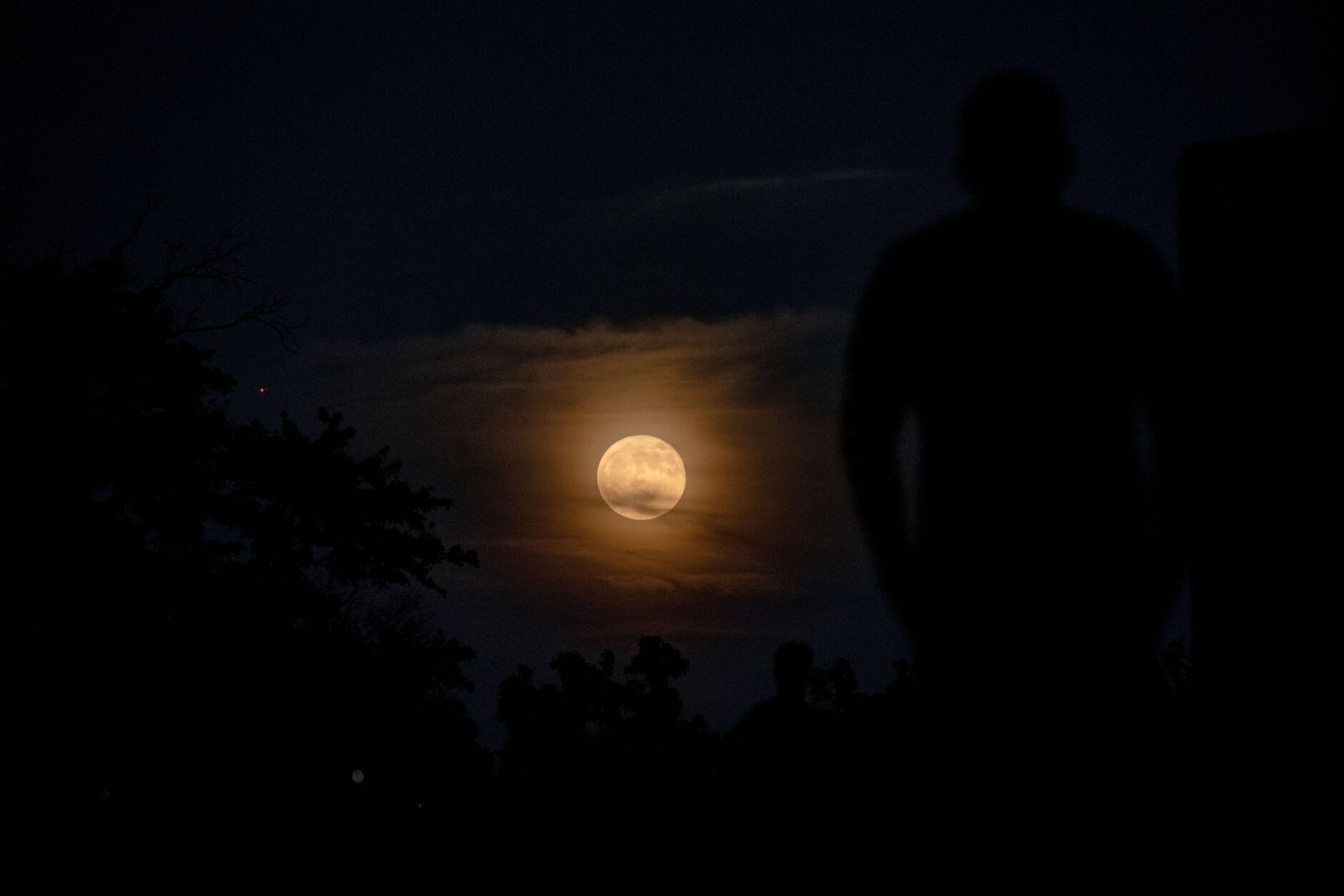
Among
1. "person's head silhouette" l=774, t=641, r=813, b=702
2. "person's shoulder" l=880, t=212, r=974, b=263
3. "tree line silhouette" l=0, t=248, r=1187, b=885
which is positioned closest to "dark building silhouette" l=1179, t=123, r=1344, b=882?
"person's shoulder" l=880, t=212, r=974, b=263

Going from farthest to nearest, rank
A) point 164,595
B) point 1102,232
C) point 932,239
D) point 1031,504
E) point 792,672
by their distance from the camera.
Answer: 1. point 164,595
2. point 792,672
3. point 932,239
4. point 1102,232
5. point 1031,504

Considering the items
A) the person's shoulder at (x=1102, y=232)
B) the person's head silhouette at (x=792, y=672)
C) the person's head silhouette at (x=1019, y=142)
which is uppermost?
the person's head silhouette at (x=1019, y=142)

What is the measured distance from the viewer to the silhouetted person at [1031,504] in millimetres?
2016

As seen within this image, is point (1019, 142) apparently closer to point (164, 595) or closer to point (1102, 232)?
point (1102, 232)

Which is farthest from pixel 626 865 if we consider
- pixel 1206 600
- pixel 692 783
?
pixel 1206 600

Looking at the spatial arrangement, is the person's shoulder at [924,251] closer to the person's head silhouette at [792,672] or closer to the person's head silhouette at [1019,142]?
the person's head silhouette at [1019,142]

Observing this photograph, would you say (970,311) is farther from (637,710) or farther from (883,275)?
(637,710)

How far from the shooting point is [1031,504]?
204 centimetres

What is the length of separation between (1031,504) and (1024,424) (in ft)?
0.45

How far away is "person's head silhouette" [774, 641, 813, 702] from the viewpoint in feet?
15.1

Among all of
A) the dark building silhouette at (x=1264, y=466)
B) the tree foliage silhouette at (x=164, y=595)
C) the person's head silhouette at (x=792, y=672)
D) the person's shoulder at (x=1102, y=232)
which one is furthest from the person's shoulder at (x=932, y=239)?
the tree foliage silhouette at (x=164, y=595)

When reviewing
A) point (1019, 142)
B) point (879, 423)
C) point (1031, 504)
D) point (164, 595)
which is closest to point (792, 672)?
point (879, 423)

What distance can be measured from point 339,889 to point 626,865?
8621 mm

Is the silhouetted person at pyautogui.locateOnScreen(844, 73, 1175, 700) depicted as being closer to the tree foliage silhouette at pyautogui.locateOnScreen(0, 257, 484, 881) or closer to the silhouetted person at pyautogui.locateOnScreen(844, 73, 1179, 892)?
the silhouetted person at pyautogui.locateOnScreen(844, 73, 1179, 892)
